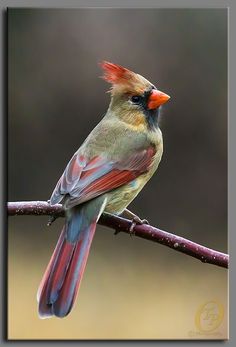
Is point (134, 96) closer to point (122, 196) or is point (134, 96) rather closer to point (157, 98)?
point (157, 98)

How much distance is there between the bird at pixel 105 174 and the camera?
164 inches

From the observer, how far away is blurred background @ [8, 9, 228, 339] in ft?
15.1

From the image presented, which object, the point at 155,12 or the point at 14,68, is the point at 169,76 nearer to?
the point at 155,12

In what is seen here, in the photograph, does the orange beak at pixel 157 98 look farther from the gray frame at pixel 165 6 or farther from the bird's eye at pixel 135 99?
the gray frame at pixel 165 6

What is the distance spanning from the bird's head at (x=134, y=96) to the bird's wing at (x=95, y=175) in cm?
19

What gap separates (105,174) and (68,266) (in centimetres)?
51

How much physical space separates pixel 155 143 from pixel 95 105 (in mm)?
→ 438

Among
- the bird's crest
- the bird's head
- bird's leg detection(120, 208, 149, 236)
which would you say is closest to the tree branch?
bird's leg detection(120, 208, 149, 236)

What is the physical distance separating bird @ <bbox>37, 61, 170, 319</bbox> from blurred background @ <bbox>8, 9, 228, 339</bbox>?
147 mm

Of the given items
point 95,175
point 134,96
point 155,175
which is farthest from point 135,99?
point 95,175

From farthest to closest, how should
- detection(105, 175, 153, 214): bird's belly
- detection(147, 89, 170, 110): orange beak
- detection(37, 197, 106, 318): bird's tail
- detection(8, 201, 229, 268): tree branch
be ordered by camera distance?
1. detection(147, 89, 170, 110): orange beak
2. detection(105, 175, 153, 214): bird's belly
3. detection(37, 197, 106, 318): bird's tail
4. detection(8, 201, 229, 268): tree branch

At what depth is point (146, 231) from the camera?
4148 millimetres

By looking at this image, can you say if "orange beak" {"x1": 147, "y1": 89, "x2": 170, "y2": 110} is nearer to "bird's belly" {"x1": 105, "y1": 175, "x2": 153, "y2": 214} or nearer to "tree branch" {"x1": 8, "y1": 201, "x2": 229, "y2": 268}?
"bird's belly" {"x1": 105, "y1": 175, "x2": 153, "y2": 214}

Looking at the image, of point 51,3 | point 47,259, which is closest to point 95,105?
point 51,3
